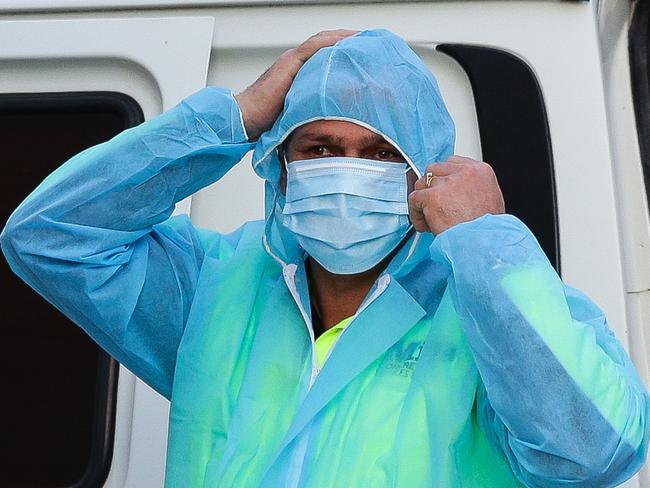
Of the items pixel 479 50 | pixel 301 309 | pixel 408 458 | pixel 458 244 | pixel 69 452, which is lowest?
pixel 69 452

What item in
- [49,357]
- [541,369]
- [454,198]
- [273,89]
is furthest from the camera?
[49,357]

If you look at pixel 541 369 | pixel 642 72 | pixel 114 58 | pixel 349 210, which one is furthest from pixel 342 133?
pixel 642 72

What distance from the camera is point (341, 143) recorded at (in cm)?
214

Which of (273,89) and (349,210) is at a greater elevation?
(273,89)

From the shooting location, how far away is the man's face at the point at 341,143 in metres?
2.13

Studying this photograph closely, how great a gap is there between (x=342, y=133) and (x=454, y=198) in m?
0.25

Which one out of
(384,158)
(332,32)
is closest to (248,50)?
(332,32)

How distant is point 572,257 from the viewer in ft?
7.66

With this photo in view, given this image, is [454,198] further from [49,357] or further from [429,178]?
[49,357]

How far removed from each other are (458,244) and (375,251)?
24cm

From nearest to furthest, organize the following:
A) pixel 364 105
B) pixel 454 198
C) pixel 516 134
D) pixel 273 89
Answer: pixel 454 198 < pixel 364 105 < pixel 273 89 < pixel 516 134

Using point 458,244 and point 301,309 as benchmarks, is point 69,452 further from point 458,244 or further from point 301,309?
point 458,244

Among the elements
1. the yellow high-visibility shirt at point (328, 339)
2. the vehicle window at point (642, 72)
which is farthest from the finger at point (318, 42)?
the vehicle window at point (642, 72)

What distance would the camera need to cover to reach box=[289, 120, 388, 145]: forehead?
7.00 feet
